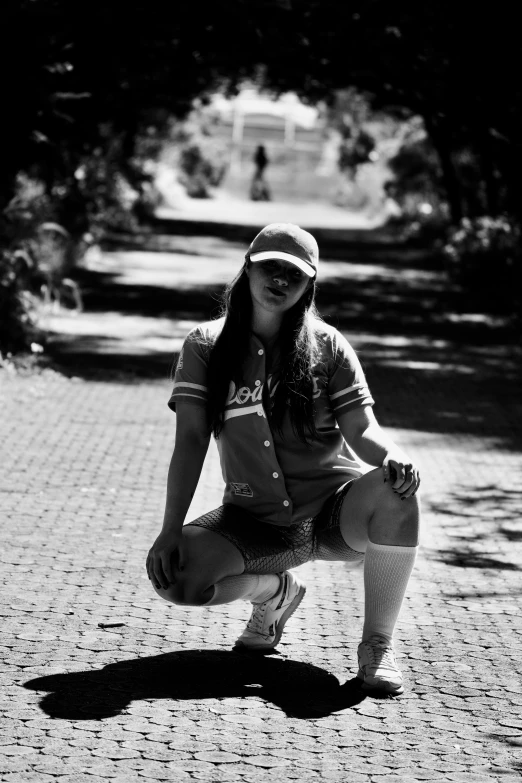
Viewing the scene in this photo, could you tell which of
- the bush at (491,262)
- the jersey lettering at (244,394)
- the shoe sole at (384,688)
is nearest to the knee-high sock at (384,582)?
the shoe sole at (384,688)

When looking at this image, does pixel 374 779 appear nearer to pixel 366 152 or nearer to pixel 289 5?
pixel 289 5

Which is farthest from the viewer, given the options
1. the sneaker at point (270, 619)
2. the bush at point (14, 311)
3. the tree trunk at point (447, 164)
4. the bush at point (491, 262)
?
the tree trunk at point (447, 164)

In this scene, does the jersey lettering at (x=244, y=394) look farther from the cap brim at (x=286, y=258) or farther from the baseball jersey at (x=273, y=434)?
the cap brim at (x=286, y=258)

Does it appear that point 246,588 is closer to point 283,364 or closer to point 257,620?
point 257,620

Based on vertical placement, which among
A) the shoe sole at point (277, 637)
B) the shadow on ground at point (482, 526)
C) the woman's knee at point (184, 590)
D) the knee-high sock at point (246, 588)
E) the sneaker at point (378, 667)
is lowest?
the shadow on ground at point (482, 526)

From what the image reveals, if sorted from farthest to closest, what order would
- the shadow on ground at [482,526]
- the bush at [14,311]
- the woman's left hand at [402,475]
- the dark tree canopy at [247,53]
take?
the dark tree canopy at [247,53] < the bush at [14,311] < the shadow on ground at [482,526] < the woman's left hand at [402,475]

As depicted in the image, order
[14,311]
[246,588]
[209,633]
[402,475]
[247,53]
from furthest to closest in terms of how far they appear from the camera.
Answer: [247,53]
[14,311]
[209,633]
[246,588]
[402,475]

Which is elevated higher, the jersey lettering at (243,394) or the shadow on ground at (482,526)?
the jersey lettering at (243,394)

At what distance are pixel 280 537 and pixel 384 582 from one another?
429 mm

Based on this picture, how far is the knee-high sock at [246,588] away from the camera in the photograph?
16.1 feet

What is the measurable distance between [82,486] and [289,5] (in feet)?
33.2

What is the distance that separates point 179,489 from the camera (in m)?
4.86

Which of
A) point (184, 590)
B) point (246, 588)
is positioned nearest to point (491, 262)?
point (246, 588)

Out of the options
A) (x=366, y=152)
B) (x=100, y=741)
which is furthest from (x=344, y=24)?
(x=366, y=152)
